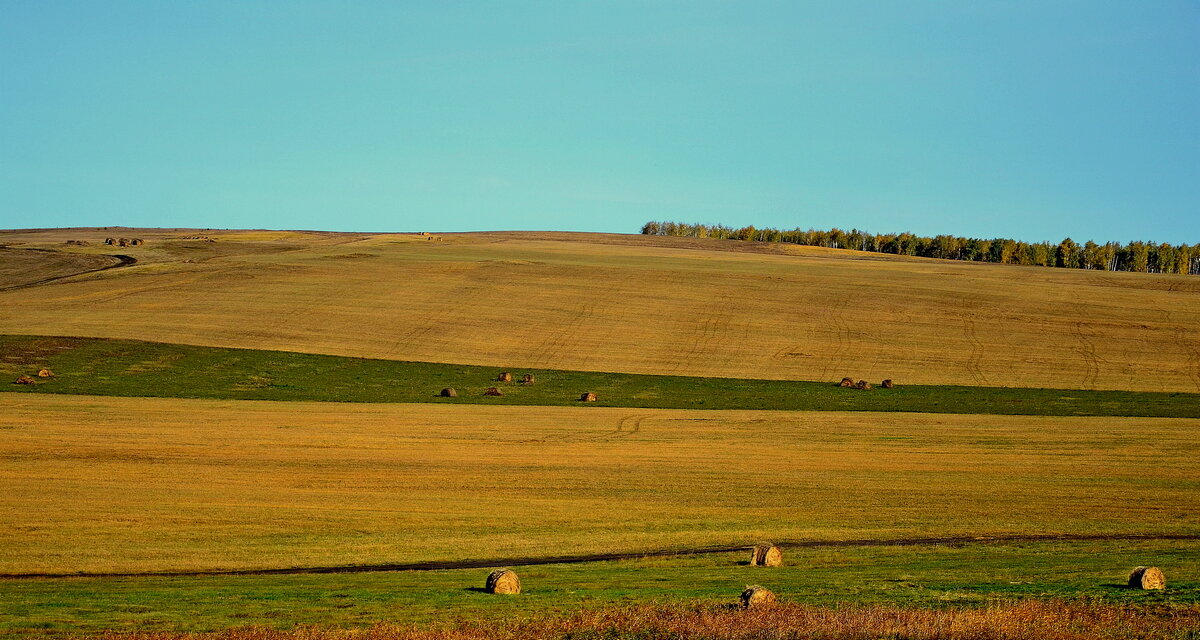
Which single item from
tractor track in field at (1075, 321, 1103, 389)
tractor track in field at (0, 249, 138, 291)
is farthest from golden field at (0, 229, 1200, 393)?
tractor track in field at (0, 249, 138, 291)

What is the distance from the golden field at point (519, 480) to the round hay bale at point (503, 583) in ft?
13.1

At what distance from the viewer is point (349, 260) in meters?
87.4

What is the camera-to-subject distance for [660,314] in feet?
222

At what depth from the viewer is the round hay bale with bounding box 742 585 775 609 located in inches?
601

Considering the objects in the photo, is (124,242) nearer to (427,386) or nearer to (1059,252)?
(427,386)

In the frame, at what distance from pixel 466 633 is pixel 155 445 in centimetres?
2235

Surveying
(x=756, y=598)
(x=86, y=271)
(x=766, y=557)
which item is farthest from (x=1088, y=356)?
(x=86, y=271)

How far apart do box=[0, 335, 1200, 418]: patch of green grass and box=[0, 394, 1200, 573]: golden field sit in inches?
125

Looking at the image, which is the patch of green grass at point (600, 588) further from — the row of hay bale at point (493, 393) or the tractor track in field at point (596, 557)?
the row of hay bale at point (493, 393)

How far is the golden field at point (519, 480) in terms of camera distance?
21984 mm

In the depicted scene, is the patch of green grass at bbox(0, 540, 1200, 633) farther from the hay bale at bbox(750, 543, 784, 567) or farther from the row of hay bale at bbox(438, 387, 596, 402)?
the row of hay bale at bbox(438, 387, 596, 402)

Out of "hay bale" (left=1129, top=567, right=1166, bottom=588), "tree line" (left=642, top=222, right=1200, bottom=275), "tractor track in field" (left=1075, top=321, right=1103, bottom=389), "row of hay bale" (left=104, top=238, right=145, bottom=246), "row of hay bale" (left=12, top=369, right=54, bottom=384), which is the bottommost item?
"hay bale" (left=1129, top=567, right=1166, bottom=588)

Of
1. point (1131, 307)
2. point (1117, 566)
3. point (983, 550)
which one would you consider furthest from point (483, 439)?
point (1131, 307)

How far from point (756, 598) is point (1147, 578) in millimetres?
6557
